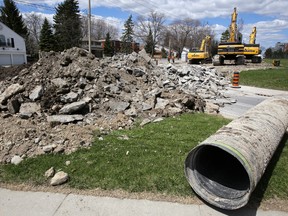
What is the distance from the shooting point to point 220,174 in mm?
4199

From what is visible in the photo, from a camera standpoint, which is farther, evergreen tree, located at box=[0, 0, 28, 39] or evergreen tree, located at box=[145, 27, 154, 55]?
evergreen tree, located at box=[145, 27, 154, 55]

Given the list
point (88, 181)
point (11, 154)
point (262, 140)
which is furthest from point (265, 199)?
point (11, 154)

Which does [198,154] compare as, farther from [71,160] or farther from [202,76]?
[202,76]

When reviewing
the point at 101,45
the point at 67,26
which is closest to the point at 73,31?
the point at 67,26

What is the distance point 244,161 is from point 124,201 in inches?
71.9

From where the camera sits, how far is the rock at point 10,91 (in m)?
7.72

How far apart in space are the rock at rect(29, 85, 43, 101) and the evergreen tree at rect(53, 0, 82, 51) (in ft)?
146

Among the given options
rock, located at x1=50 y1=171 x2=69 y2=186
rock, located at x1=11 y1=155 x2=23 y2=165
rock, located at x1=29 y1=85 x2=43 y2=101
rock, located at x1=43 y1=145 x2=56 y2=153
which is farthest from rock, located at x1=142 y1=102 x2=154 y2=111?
rock, located at x1=50 y1=171 x2=69 y2=186

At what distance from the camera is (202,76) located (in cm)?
1548

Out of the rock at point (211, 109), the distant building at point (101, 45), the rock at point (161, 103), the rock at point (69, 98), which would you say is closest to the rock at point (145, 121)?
the rock at point (161, 103)

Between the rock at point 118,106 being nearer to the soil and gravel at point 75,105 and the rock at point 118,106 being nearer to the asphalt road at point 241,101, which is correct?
the soil and gravel at point 75,105

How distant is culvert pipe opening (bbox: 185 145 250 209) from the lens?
356 cm

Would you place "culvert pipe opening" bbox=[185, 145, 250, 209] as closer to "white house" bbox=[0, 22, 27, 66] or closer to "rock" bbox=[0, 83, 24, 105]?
"rock" bbox=[0, 83, 24, 105]

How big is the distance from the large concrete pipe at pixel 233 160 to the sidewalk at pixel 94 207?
252mm
